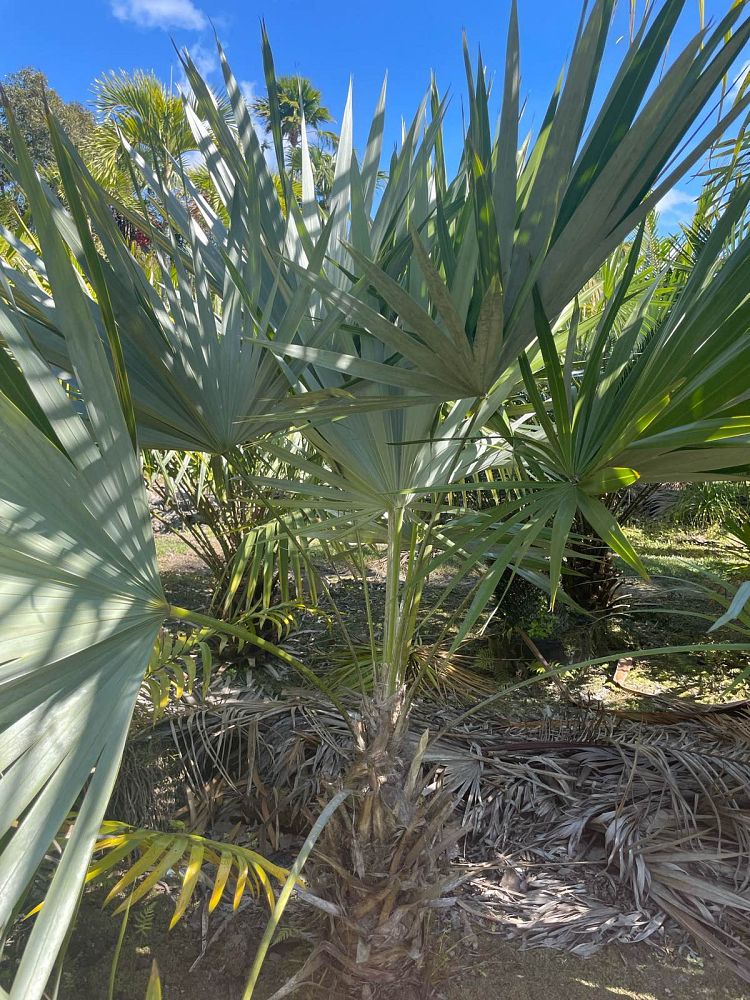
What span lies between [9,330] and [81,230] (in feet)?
0.77

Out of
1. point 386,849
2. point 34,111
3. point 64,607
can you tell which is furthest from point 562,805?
point 34,111

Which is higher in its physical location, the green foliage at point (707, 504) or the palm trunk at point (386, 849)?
the green foliage at point (707, 504)

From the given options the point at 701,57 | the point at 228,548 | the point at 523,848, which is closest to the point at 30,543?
the point at 701,57

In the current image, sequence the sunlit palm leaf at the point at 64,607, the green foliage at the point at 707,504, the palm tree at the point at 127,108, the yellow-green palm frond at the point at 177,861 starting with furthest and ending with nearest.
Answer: the palm tree at the point at 127,108, the green foliage at the point at 707,504, the yellow-green palm frond at the point at 177,861, the sunlit palm leaf at the point at 64,607

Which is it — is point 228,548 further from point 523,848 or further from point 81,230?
point 81,230

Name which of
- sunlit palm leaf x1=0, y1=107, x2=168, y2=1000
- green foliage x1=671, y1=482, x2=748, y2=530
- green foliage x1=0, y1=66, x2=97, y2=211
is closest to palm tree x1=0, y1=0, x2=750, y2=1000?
sunlit palm leaf x1=0, y1=107, x2=168, y2=1000

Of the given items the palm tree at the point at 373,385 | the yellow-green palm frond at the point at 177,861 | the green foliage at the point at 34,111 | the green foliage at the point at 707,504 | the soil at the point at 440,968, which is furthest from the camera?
the green foliage at the point at 34,111

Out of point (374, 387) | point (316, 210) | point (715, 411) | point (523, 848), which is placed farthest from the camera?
point (523, 848)

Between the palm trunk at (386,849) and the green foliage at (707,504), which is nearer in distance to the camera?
the palm trunk at (386,849)

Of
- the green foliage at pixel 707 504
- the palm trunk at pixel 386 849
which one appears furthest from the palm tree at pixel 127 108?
the palm trunk at pixel 386 849

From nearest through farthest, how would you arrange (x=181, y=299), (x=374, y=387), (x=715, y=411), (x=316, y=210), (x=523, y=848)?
(x=715, y=411), (x=374, y=387), (x=181, y=299), (x=316, y=210), (x=523, y=848)

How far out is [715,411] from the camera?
1.01 meters

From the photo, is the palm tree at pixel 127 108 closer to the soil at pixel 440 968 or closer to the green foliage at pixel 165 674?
the green foliage at pixel 165 674

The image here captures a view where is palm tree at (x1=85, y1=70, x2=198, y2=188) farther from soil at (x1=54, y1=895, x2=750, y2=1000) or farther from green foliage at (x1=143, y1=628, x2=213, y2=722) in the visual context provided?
soil at (x1=54, y1=895, x2=750, y2=1000)
